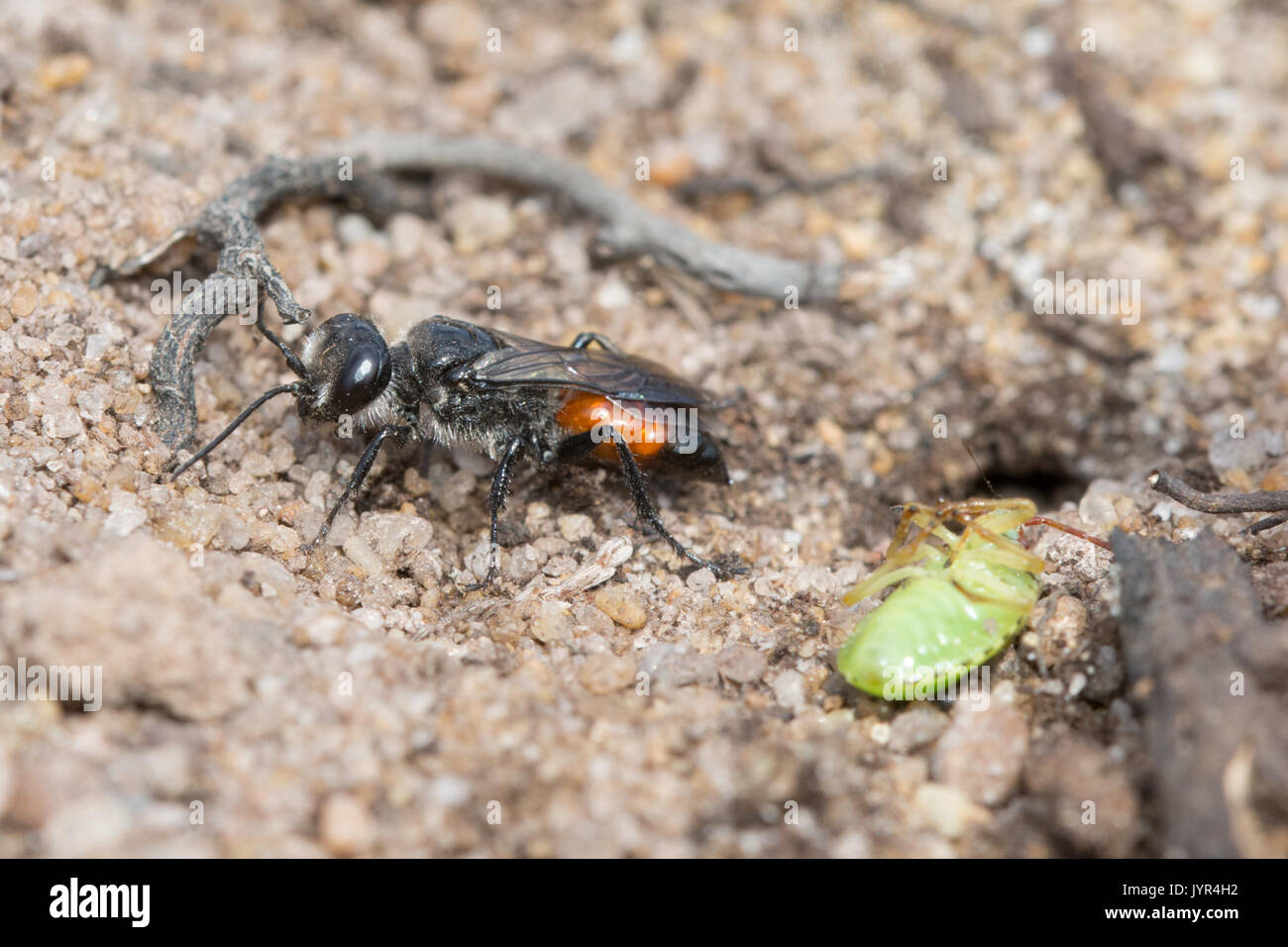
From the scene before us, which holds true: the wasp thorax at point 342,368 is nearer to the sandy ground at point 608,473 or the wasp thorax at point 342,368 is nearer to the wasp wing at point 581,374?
the sandy ground at point 608,473

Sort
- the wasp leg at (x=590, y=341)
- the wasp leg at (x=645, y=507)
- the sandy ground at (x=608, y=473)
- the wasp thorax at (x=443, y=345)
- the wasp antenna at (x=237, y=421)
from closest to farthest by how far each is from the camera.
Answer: the sandy ground at (x=608, y=473) < the wasp antenna at (x=237, y=421) < the wasp leg at (x=645, y=507) < the wasp thorax at (x=443, y=345) < the wasp leg at (x=590, y=341)

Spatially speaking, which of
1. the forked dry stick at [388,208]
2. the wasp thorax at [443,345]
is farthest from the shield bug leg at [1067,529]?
the wasp thorax at [443,345]

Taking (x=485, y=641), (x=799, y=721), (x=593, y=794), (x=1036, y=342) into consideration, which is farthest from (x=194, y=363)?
(x=1036, y=342)

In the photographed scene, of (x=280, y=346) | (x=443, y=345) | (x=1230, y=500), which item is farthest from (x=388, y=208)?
(x=1230, y=500)

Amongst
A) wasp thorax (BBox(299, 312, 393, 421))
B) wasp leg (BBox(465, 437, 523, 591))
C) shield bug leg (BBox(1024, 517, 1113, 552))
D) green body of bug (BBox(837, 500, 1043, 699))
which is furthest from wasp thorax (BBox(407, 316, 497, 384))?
shield bug leg (BBox(1024, 517, 1113, 552))

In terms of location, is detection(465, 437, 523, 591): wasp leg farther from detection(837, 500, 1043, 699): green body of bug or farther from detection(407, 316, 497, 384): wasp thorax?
detection(837, 500, 1043, 699): green body of bug
